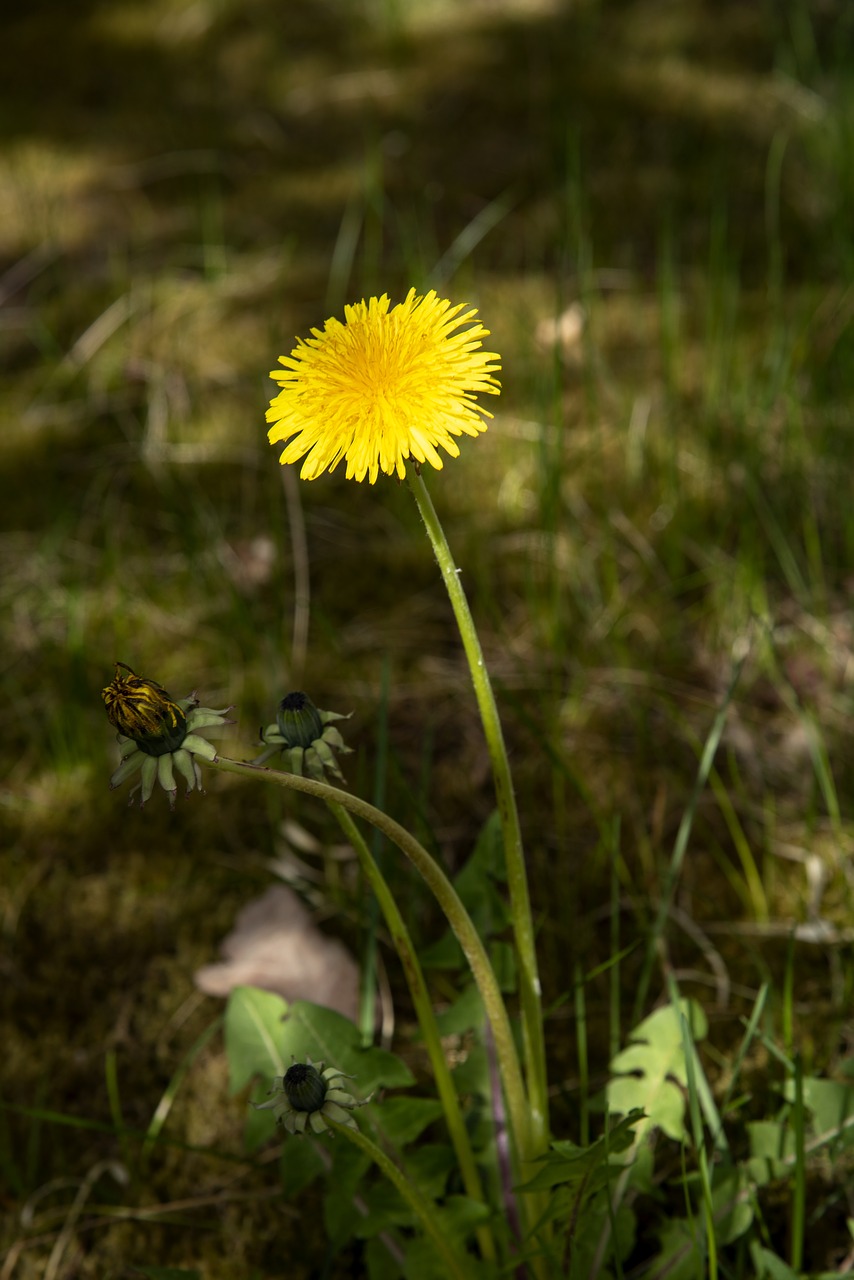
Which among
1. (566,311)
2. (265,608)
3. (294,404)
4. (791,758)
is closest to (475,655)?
(294,404)

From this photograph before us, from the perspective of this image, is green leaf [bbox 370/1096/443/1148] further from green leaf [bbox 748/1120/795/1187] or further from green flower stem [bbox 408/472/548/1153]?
green leaf [bbox 748/1120/795/1187]

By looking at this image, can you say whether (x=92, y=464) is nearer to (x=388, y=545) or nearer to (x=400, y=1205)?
(x=388, y=545)

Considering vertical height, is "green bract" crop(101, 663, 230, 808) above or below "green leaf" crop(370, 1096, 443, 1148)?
above

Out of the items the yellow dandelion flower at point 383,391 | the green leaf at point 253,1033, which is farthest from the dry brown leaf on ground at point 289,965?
the yellow dandelion flower at point 383,391

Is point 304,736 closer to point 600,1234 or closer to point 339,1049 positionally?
point 339,1049

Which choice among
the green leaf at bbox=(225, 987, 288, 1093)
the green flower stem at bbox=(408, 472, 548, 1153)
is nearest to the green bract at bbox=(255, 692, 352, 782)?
the green flower stem at bbox=(408, 472, 548, 1153)

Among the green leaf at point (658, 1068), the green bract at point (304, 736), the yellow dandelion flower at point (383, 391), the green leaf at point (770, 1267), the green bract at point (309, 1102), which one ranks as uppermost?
the yellow dandelion flower at point (383, 391)

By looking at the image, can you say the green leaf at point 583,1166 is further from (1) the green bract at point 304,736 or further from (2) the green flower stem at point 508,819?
(1) the green bract at point 304,736
